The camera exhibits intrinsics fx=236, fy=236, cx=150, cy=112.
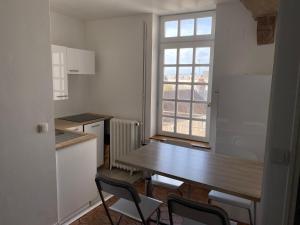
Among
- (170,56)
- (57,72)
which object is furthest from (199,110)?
(57,72)

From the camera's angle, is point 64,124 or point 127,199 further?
point 64,124

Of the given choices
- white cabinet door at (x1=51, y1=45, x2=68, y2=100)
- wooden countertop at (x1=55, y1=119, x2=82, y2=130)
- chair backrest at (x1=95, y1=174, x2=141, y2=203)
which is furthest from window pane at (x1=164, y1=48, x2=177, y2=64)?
chair backrest at (x1=95, y1=174, x2=141, y2=203)

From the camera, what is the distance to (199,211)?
1.37m

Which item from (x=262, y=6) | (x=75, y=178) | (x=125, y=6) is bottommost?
(x=75, y=178)

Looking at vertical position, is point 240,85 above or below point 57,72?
below

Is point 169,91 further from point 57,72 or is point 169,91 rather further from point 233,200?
point 233,200

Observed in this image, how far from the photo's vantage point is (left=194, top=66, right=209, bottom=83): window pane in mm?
3361

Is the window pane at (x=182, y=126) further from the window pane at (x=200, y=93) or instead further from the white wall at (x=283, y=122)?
the white wall at (x=283, y=122)

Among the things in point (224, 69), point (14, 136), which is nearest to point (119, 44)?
point (224, 69)

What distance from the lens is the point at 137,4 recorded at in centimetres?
300

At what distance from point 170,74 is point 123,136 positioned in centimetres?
121

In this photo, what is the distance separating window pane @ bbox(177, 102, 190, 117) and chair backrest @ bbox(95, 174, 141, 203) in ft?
7.00

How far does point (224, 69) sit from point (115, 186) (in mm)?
2129

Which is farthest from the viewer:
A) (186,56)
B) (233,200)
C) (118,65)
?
(118,65)
